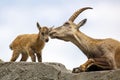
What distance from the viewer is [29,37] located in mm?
21109

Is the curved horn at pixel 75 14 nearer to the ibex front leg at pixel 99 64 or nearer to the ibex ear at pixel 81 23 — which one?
the ibex ear at pixel 81 23

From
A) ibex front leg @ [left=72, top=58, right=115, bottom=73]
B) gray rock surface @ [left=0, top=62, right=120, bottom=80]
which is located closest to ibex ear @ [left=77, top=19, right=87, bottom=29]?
gray rock surface @ [left=0, top=62, right=120, bottom=80]

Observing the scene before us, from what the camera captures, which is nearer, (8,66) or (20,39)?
(8,66)

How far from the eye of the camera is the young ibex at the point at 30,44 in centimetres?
1962

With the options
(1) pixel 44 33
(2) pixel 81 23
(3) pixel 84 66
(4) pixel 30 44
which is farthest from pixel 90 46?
(4) pixel 30 44

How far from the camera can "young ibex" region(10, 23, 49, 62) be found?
64.4ft

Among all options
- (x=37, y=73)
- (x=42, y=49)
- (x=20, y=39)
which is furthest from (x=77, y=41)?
(x=20, y=39)

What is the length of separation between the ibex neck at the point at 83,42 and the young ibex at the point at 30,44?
5668 millimetres

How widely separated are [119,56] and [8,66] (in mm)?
2949

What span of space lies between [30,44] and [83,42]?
7.01 meters

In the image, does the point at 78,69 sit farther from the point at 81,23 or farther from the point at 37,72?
the point at 81,23

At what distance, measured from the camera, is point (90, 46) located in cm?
1350

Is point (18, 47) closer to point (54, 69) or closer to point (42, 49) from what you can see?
point (42, 49)

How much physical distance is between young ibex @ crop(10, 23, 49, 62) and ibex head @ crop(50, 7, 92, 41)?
17.4 ft
